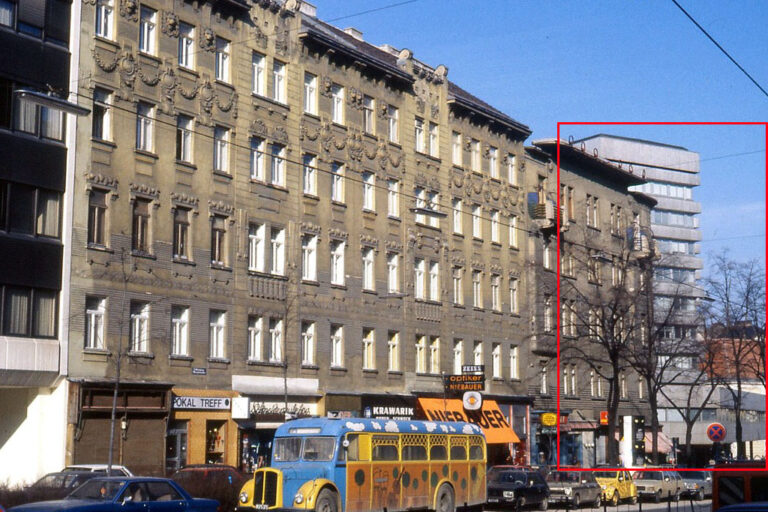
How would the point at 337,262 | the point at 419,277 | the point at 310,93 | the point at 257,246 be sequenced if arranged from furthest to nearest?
1. the point at 419,277
2. the point at 337,262
3. the point at 310,93
4. the point at 257,246

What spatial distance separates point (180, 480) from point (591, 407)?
37.5 meters

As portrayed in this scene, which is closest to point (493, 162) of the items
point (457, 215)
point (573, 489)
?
point (457, 215)

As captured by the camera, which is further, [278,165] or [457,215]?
[457,215]

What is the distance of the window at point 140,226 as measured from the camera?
1551 inches

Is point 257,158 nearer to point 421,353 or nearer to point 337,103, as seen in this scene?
point 337,103

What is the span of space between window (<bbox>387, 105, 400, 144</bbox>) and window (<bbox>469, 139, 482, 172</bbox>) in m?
6.38

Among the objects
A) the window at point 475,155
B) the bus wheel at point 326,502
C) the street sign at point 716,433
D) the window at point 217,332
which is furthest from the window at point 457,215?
the bus wheel at point 326,502

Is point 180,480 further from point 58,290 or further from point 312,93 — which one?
point 312,93

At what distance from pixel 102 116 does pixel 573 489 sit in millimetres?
21097

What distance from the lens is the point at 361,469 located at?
Answer: 29.8m

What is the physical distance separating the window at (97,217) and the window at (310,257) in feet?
33.4

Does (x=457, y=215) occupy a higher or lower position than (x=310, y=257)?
higher

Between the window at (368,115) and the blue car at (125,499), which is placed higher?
the window at (368,115)

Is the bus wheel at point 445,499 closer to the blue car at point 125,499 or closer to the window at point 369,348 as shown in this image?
the blue car at point 125,499
